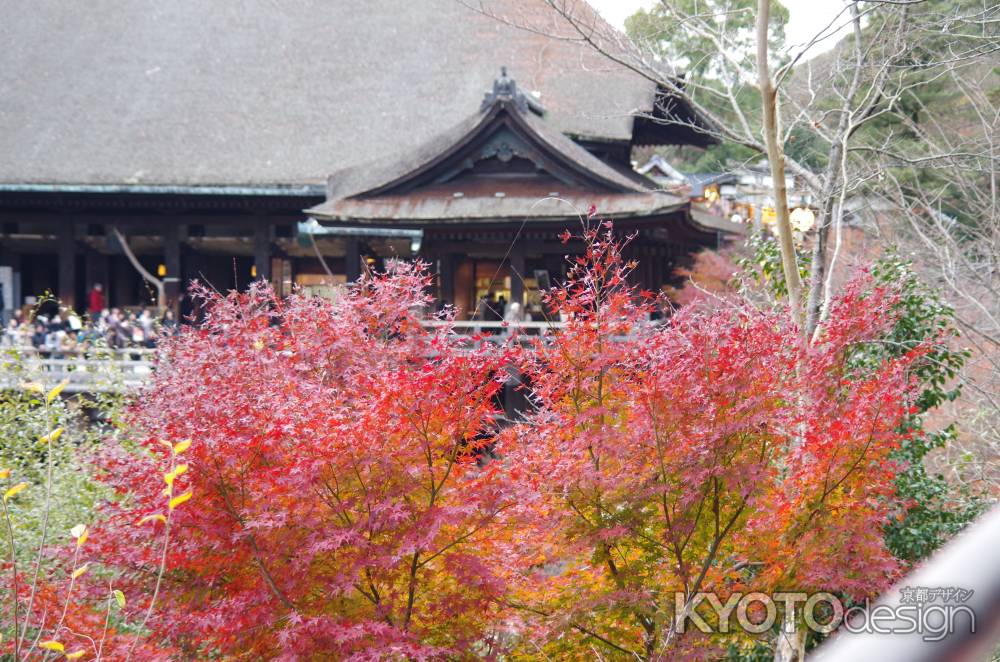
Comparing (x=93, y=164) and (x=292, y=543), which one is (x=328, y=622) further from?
(x=93, y=164)

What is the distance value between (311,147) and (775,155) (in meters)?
13.1

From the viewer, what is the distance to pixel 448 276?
15859 mm

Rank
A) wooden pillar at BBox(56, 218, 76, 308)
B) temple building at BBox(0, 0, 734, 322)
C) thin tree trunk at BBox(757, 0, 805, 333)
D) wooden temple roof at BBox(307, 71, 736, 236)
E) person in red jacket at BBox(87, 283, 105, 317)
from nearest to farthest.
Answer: thin tree trunk at BBox(757, 0, 805, 333) < wooden temple roof at BBox(307, 71, 736, 236) < temple building at BBox(0, 0, 734, 322) < wooden pillar at BBox(56, 218, 76, 308) < person in red jacket at BBox(87, 283, 105, 317)

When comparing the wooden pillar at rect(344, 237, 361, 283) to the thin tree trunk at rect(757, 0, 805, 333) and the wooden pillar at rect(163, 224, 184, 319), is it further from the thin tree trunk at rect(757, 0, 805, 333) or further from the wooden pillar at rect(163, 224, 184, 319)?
the thin tree trunk at rect(757, 0, 805, 333)

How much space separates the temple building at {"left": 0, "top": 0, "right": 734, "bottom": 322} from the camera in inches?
593

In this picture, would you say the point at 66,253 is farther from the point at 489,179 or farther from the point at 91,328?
the point at 489,179

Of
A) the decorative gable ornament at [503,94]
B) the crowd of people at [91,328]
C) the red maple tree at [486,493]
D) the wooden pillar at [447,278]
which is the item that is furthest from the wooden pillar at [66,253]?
the red maple tree at [486,493]

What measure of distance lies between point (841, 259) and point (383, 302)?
1121 cm

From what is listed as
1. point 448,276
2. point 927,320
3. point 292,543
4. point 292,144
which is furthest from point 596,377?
point 292,144

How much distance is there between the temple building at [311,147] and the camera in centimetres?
1506

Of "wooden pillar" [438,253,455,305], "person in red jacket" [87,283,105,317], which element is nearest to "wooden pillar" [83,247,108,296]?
"person in red jacket" [87,283,105,317]

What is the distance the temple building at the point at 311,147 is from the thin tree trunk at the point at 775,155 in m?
6.31

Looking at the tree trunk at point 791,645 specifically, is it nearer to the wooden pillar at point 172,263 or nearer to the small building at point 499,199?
the small building at point 499,199

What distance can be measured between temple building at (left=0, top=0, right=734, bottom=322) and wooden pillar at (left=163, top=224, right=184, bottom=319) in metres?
0.05
